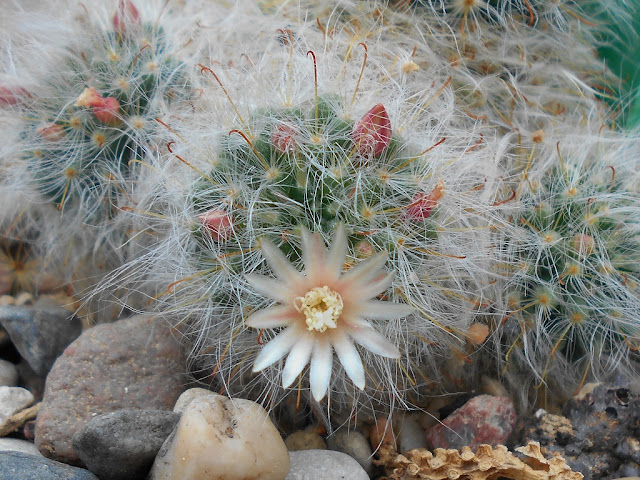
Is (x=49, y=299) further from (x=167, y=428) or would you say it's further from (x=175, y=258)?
(x=167, y=428)

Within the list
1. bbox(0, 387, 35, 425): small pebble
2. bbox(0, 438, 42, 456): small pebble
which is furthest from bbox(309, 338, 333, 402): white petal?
bbox(0, 387, 35, 425): small pebble

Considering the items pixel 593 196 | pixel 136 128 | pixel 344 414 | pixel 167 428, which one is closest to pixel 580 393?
pixel 593 196

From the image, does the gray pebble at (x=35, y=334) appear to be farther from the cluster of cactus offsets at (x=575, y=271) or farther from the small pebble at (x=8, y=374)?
the cluster of cactus offsets at (x=575, y=271)

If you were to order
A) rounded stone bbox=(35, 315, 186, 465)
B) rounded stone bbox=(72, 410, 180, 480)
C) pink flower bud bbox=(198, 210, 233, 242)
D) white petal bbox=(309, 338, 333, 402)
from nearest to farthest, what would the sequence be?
white petal bbox=(309, 338, 333, 402) < rounded stone bbox=(72, 410, 180, 480) < pink flower bud bbox=(198, 210, 233, 242) < rounded stone bbox=(35, 315, 186, 465)

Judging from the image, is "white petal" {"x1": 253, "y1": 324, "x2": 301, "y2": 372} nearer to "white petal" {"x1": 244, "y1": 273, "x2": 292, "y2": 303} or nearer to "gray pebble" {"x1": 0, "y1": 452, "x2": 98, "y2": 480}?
"white petal" {"x1": 244, "y1": 273, "x2": 292, "y2": 303}

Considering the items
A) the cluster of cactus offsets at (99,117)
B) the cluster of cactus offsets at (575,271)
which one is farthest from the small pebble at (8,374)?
the cluster of cactus offsets at (575,271)

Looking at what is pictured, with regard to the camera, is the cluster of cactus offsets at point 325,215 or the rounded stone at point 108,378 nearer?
the cluster of cactus offsets at point 325,215
